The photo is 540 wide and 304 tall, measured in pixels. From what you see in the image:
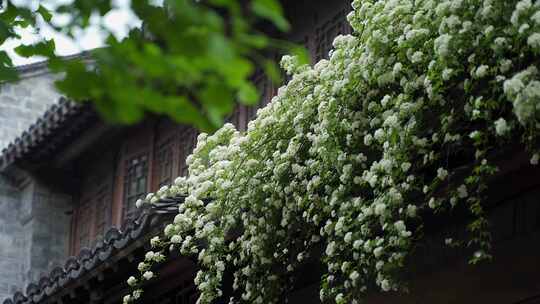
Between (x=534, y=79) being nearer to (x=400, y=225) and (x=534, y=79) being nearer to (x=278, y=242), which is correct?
(x=400, y=225)

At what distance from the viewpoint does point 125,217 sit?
12953 millimetres

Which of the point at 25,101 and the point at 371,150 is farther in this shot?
the point at 25,101

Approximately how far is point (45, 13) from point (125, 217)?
7640mm

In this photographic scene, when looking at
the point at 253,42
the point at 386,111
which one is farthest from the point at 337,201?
the point at 253,42

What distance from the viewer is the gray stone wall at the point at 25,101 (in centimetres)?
1703

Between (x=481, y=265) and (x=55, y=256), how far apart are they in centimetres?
950

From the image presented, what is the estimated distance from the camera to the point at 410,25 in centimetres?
609

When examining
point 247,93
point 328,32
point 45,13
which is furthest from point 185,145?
point 247,93

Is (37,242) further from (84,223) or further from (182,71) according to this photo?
(182,71)

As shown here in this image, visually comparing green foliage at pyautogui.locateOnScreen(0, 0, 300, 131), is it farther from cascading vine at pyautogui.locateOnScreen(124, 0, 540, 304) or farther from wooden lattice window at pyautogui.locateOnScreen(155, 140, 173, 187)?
wooden lattice window at pyautogui.locateOnScreen(155, 140, 173, 187)

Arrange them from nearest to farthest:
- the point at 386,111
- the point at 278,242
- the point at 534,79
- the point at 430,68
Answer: the point at 534,79 → the point at 430,68 → the point at 386,111 → the point at 278,242

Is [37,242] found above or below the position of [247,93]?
above

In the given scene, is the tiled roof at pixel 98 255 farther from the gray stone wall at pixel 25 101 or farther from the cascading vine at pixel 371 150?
the gray stone wall at pixel 25 101

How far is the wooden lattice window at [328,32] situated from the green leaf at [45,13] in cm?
414
